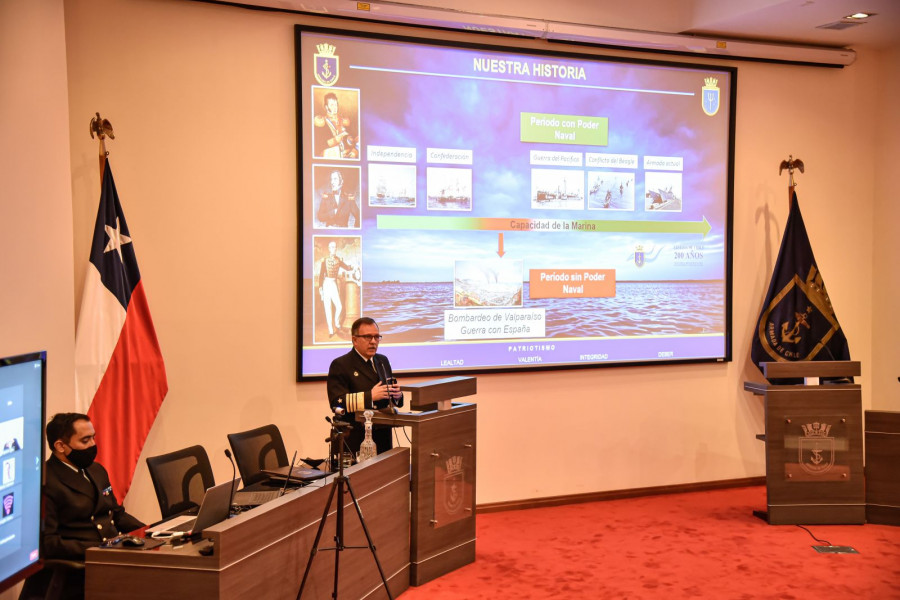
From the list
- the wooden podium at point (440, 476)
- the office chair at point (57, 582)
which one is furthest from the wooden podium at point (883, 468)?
the office chair at point (57, 582)

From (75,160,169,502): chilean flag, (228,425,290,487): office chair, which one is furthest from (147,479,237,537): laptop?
(75,160,169,502): chilean flag

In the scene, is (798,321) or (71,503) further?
(798,321)

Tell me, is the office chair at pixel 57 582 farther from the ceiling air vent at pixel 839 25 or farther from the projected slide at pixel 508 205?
the ceiling air vent at pixel 839 25

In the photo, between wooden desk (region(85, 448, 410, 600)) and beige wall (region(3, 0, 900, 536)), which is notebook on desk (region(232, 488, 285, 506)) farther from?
beige wall (region(3, 0, 900, 536))

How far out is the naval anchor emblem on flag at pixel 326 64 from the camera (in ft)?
18.3

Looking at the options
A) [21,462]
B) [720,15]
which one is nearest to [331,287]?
[21,462]

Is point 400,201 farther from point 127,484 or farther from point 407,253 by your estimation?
point 127,484

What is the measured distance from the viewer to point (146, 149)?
Result: 519 centimetres

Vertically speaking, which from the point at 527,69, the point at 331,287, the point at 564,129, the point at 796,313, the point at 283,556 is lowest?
the point at 283,556

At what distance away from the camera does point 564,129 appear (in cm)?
628

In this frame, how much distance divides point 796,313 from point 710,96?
1.93m

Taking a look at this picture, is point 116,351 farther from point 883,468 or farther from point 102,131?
point 883,468

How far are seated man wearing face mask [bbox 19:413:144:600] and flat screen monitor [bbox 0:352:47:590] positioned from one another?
2.78 ft

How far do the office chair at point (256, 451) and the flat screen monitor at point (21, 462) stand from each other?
5.79 feet
